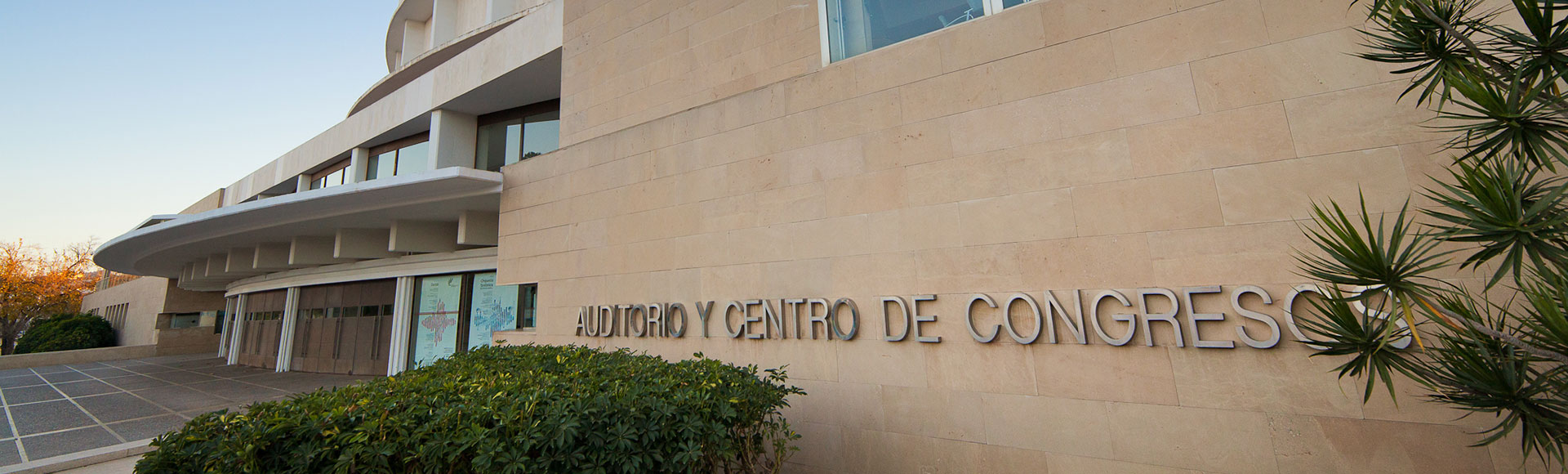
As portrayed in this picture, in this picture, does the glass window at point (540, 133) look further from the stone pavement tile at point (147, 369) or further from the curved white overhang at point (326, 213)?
the stone pavement tile at point (147, 369)

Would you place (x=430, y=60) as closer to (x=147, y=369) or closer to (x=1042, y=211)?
(x=147, y=369)

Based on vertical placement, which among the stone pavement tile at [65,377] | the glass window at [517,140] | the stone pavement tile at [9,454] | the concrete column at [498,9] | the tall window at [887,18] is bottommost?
the stone pavement tile at [9,454]

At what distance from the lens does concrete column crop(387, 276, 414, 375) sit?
1392 cm

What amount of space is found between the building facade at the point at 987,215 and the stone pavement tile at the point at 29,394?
36.2 ft

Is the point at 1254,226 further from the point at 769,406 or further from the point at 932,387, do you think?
the point at 769,406

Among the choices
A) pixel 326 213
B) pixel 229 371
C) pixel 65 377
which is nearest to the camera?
pixel 326 213

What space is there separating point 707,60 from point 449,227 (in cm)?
867

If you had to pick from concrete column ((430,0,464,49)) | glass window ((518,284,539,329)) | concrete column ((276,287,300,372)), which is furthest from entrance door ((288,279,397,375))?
concrete column ((430,0,464,49))

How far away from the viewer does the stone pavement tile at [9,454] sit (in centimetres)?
681

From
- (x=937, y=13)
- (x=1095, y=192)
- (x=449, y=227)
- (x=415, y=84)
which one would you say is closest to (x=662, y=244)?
(x=937, y=13)

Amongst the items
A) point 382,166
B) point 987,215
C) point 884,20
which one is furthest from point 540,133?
point 987,215

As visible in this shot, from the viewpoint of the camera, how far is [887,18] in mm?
6117

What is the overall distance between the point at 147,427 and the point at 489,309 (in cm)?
514

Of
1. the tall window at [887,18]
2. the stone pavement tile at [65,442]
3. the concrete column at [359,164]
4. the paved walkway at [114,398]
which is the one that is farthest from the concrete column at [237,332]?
the tall window at [887,18]
